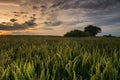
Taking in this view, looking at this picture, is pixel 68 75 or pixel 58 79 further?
pixel 68 75

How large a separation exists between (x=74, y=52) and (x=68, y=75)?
1687 mm

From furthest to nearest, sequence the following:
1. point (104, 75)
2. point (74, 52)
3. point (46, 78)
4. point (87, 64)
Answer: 1. point (74, 52)
2. point (87, 64)
3. point (104, 75)
4. point (46, 78)

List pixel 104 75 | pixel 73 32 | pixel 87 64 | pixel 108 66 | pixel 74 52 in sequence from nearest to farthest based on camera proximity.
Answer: pixel 104 75 < pixel 108 66 < pixel 87 64 < pixel 74 52 < pixel 73 32

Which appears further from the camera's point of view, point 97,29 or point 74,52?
point 97,29

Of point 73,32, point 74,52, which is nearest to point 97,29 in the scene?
point 73,32

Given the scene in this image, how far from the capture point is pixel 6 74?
9.21ft

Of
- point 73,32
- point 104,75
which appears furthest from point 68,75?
point 73,32

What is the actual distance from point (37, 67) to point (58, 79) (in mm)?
824

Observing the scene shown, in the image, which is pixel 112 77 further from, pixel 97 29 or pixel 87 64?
pixel 97 29

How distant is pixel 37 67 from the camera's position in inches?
142

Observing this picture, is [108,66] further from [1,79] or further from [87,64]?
[1,79]

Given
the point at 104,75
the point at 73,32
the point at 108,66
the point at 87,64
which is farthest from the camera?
the point at 73,32

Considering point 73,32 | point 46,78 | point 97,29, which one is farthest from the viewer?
point 97,29

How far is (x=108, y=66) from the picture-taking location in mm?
3047
